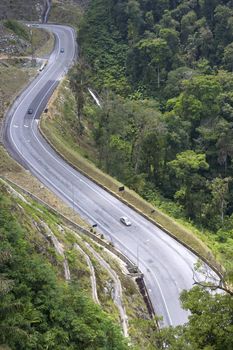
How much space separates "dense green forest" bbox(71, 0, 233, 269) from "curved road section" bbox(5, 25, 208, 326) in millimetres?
5466

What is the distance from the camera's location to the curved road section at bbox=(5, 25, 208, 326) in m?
39.1

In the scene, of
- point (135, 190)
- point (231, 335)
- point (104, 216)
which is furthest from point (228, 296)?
point (135, 190)

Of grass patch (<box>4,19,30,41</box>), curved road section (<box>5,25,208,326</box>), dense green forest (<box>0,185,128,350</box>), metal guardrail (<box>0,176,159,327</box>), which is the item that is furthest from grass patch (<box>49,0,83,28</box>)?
Result: dense green forest (<box>0,185,128,350</box>)

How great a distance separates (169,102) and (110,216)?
87.5ft

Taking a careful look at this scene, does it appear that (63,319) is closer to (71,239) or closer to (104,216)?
(71,239)

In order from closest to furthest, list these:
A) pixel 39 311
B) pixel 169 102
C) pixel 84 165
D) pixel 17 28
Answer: pixel 39 311, pixel 84 165, pixel 169 102, pixel 17 28

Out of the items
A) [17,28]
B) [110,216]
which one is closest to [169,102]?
[110,216]

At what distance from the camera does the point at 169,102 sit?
2717 inches

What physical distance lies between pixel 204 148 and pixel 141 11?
35.3 meters

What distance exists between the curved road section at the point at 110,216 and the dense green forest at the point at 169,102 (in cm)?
547

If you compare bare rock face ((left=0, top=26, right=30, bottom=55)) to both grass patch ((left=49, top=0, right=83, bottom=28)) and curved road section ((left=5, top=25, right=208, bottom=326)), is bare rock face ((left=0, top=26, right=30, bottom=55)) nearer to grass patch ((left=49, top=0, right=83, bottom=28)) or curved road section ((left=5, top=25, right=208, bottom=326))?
curved road section ((left=5, top=25, right=208, bottom=326))

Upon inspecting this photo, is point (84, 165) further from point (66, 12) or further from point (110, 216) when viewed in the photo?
point (66, 12)

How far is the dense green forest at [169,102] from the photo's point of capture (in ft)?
184

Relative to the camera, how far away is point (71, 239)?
3659cm
